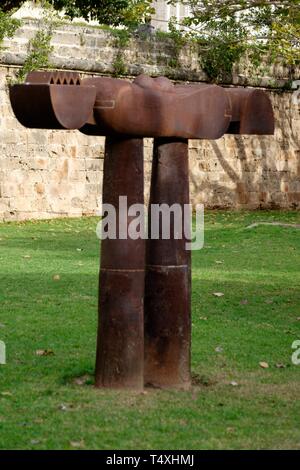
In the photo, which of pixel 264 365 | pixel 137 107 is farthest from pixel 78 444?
pixel 264 365

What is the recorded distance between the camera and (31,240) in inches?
647

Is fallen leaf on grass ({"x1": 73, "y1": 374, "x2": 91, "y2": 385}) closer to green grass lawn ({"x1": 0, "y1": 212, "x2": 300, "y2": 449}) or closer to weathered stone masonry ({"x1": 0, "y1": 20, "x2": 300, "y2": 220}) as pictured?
green grass lawn ({"x1": 0, "y1": 212, "x2": 300, "y2": 449})

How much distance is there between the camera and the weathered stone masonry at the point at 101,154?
19703 mm

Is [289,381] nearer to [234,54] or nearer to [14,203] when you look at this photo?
[14,203]

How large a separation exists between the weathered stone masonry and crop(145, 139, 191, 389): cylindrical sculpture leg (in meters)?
12.9

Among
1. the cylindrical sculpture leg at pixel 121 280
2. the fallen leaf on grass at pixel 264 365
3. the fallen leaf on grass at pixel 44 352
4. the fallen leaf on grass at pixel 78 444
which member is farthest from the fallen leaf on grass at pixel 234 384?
the fallen leaf on grass at pixel 78 444

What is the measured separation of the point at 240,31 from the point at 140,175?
16.1m

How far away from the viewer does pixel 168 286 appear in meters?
6.80

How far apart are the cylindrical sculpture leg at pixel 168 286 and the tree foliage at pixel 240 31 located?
473 inches

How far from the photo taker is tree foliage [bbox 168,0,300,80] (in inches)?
771

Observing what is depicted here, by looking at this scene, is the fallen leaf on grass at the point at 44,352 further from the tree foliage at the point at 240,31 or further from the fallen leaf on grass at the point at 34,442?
the tree foliage at the point at 240,31

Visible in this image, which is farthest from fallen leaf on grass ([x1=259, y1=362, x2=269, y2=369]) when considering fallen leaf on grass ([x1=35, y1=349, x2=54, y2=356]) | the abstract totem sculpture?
fallen leaf on grass ([x1=35, y1=349, x2=54, y2=356])

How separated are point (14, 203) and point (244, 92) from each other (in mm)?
12962

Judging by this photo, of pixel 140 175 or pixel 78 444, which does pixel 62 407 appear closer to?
pixel 78 444
